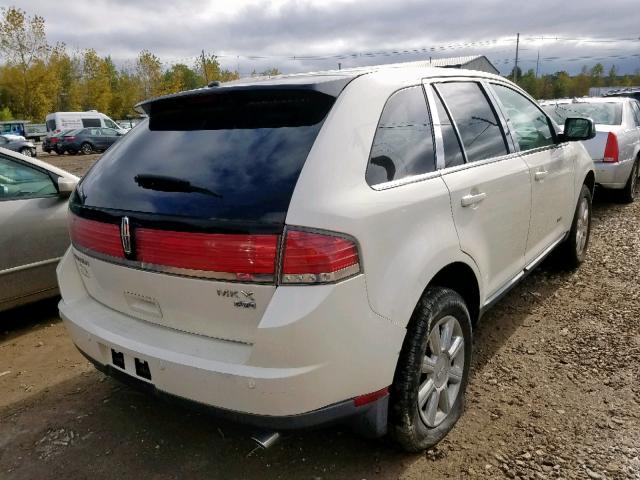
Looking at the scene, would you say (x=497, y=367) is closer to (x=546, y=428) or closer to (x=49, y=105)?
(x=546, y=428)

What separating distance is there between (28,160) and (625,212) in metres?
7.23

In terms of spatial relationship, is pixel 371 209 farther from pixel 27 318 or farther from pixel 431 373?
pixel 27 318

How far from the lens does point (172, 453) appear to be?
8.13 ft

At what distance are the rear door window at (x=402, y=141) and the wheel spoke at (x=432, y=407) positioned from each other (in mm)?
1037

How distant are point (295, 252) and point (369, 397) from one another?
2.17 feet

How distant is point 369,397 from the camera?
1.97 meters

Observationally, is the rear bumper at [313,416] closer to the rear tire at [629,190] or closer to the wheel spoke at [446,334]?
the wheel spoke at [446,334]

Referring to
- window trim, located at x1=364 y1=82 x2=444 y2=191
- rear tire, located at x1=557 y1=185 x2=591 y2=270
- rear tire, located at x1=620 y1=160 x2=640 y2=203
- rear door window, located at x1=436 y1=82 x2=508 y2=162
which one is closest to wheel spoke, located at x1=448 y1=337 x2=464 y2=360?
window trim, located at x1=364 y1=82 x2=444 y2=191

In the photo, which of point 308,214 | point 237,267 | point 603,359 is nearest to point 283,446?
point 237,267

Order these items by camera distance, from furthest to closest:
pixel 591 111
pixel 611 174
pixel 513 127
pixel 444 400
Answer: pixel 591 111
pixel 611 174
pixel 513 127
pixel 444 400

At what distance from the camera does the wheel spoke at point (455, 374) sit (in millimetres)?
2525

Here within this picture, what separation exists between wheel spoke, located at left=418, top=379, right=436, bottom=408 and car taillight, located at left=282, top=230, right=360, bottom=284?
832 mm

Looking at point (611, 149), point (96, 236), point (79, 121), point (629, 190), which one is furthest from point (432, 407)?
point (79, 121)

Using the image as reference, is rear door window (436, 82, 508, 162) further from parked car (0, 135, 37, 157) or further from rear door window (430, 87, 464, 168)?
parked car (0, 135, 37, 157)
